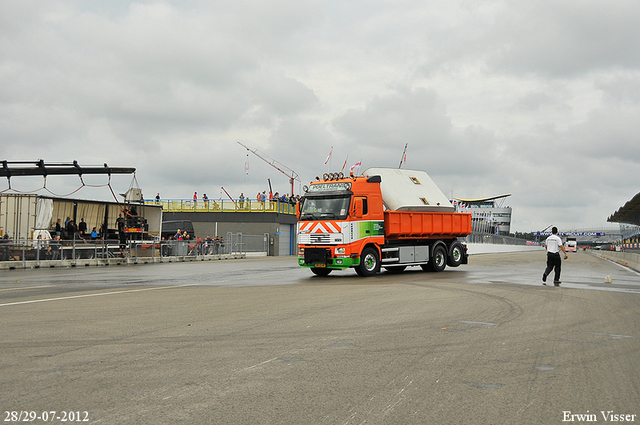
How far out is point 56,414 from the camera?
4.31 metres

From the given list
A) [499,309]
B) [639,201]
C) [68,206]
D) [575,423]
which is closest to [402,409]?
[575,423]

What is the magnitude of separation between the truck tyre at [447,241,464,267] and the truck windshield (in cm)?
630

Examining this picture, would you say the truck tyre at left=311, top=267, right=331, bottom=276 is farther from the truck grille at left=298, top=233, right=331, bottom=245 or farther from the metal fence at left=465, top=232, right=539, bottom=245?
the metal fence at left=465, top=232, right=539, bottom=245

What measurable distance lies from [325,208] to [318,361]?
14.2 m

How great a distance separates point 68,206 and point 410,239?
18584 millimetres

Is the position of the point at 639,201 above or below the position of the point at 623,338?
above

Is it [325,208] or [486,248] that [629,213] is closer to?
[486,248]

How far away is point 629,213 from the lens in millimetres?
73438

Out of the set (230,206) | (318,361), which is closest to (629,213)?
(230,206)

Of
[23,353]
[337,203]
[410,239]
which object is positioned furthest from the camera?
[410,239]

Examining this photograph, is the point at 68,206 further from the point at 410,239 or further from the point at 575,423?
the point at 575,423

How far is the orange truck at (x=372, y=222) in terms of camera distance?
19.8 meters

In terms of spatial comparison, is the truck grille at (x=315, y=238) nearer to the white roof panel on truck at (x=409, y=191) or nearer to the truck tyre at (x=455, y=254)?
the white roof panel on truck at (x=409, y=191)

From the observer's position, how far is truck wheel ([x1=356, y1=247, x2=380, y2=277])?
20234mm
